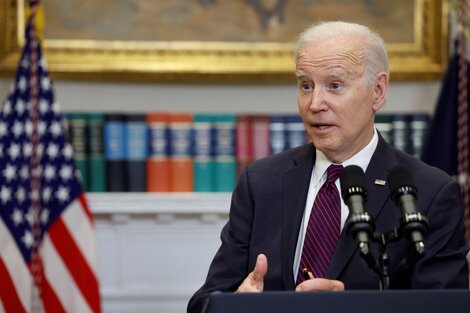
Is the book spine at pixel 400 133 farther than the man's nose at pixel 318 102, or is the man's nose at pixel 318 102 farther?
the book spine at pixel 400 133

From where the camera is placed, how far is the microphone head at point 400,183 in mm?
2381

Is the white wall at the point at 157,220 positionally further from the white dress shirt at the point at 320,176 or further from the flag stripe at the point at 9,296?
the white dress shirt at the point at 320,176

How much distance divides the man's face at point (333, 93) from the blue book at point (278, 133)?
9.33ft

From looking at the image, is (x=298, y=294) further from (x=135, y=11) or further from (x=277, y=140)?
(x=135, y=11)

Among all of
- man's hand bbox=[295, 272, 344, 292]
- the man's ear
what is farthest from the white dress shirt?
man's hand bbox=[295, 272, 344, 292]

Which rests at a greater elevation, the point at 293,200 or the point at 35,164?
the point at 293,200

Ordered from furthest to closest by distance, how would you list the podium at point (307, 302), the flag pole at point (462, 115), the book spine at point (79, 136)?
the book spine at point (79, 136), the flag pole at point (462, 115), the podium at point (307, 302)

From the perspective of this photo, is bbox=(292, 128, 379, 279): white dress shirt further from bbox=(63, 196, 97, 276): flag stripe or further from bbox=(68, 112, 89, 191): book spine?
bbox=(68, 112, 89, 191): book spine

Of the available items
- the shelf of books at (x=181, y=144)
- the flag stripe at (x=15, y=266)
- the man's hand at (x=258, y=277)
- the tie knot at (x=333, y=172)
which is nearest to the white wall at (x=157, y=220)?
the shelf of books at (x=181, y=144)

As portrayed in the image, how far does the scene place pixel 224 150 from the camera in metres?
5.80

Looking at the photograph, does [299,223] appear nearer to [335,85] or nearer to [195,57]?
[335,85]

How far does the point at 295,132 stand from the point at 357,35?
9.56ft

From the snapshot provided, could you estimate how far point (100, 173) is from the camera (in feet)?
18.9

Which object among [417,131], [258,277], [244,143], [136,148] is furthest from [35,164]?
[258,277]
